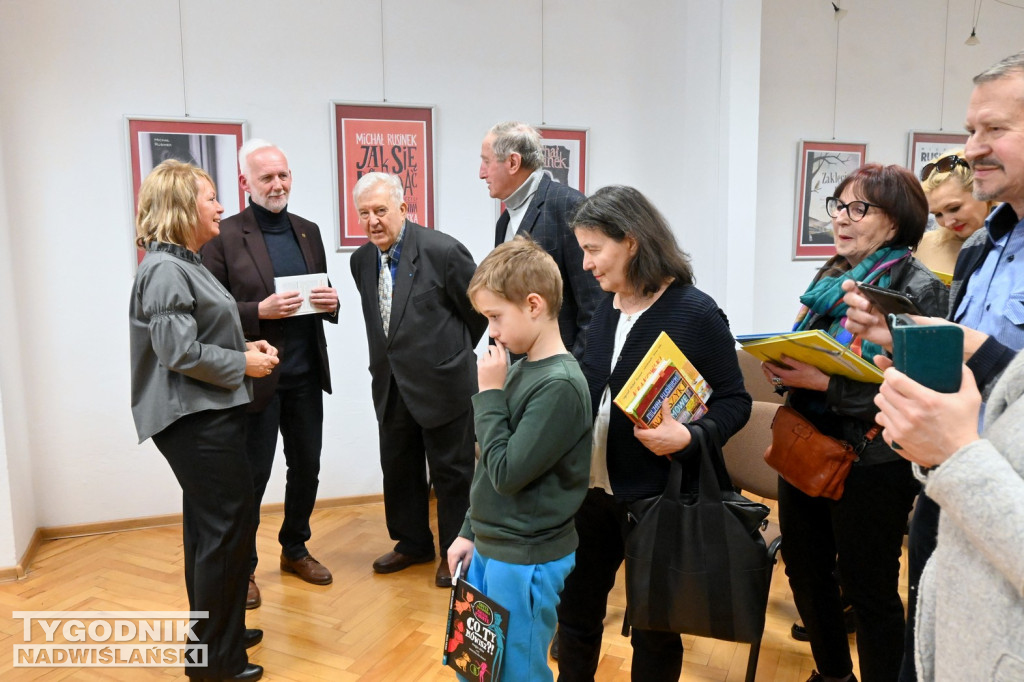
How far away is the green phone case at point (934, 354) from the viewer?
95 centimetres

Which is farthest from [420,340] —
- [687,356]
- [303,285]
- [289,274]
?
[687,356]

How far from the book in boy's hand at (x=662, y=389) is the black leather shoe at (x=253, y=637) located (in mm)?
2042

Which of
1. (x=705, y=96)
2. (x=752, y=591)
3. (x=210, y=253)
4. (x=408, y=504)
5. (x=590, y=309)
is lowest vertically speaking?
(x=408, y=504)

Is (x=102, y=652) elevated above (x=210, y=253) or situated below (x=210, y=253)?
below

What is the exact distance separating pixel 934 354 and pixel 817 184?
5037 mm

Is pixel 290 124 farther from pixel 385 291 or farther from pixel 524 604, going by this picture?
pixel 524 604

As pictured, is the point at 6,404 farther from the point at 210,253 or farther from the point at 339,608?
the point at 339,608

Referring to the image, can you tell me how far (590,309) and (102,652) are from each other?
2362 mm

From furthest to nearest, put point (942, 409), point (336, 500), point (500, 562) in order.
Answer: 1. point (336, 500)
2. point (500, 562)
3. point (942, 409)

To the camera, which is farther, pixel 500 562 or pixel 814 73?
pixel 814 73

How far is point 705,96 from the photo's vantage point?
16.1ft

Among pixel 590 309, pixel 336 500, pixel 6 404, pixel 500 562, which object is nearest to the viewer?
pixel 500 562

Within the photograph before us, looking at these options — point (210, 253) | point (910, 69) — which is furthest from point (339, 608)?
point (910, 69)

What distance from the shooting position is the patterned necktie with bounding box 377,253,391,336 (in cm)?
347
